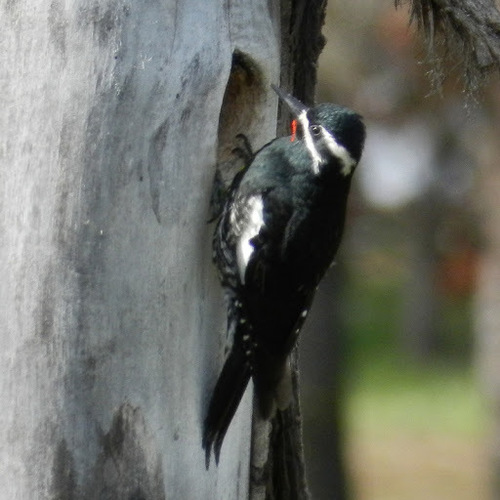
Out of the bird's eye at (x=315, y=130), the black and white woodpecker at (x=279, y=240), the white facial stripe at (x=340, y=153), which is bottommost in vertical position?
the black and white woodpecker at (x=279, y=240)

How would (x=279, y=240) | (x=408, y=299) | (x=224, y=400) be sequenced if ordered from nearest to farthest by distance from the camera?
(x=224, y=400)
(x=279, y=240)
(x=408, y=299)

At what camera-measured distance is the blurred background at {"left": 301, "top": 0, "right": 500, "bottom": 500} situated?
1021cm

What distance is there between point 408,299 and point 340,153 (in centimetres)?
2471

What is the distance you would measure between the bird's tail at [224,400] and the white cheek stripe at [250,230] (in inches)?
10.9

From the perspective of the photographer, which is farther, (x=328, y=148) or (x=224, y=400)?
(x=328, y=148)

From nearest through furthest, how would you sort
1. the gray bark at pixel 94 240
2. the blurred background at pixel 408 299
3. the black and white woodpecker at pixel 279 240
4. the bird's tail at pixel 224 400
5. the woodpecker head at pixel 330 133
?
the gray bark at pixel 94 240 < the bird's tail at pixel 224 400 < the black and white woodpecker at pixel 279 240 < the woodpecker head at pixel 330 133 < the blurred background at pixel 408 299

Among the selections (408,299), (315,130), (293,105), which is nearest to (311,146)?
(315,130)

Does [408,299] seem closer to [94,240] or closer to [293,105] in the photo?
[293,105]

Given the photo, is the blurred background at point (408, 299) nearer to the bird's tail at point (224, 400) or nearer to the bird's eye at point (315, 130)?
the bird's eye at point (315, 130)

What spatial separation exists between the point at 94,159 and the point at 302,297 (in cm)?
94

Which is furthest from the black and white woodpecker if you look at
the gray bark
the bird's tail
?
the gray bark

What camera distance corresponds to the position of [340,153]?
3754 millimetres

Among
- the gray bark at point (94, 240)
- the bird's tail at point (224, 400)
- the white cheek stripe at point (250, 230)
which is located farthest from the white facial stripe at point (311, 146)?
the bird's tail at point (224, 400)

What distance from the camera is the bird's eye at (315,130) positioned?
12.3ft
